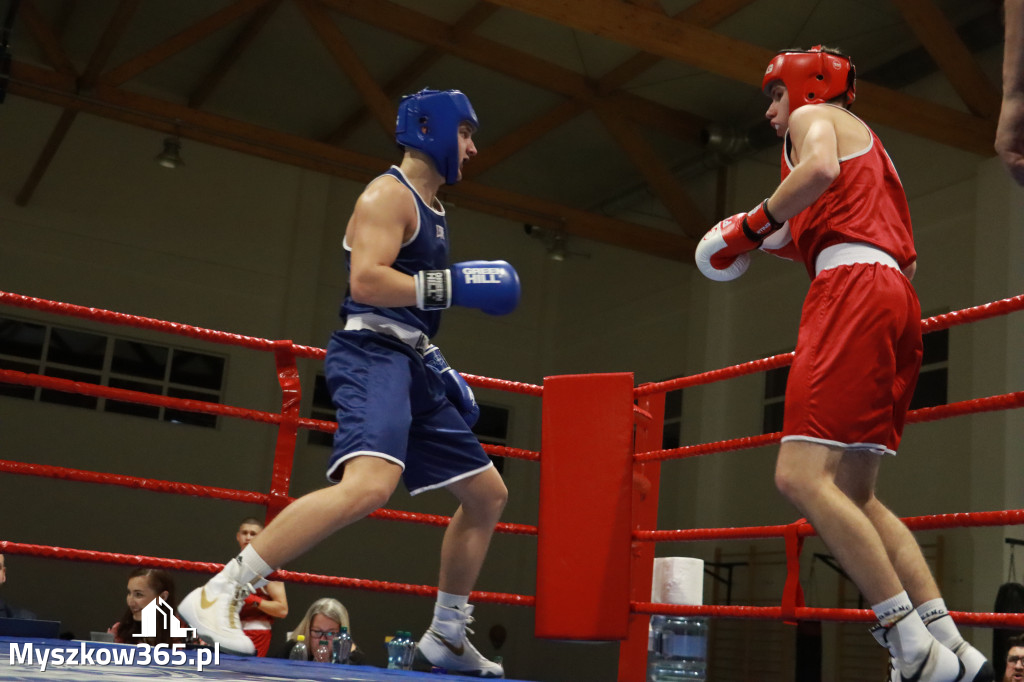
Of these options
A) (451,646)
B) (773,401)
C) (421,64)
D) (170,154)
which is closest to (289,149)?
(170,154)

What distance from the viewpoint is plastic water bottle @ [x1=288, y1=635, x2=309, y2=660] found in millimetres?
4648

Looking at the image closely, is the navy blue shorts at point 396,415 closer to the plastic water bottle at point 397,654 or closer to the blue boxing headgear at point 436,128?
the blue boxing headgear at point 436,128

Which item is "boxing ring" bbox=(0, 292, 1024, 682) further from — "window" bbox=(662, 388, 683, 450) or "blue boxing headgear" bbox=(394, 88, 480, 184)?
"window" bbox=(662, 388, 683, 450)

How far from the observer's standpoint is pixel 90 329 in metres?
10.8

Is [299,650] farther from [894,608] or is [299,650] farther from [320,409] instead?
[320,409]

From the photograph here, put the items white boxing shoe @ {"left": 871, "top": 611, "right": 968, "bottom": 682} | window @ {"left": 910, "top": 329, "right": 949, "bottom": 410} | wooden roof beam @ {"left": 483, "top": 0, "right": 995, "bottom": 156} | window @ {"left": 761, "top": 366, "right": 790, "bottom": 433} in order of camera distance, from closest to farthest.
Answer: white boxing shoe @ {"left": 871, "top": 611, "right": 968, "bottom": 682}
wooden roof beam @ {"left": 483, "top": 0, "right": 995, "bottom": 156}
window @ {"left": 910, "top": 329, "right": 949, "bottom": 410}
window @ {"left": 761, "top": 366, "right": 790, "bottom": 433}

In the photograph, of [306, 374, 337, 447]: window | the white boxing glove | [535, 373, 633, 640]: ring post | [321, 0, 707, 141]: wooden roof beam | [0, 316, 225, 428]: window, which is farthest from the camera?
[306, 374, 337, 447]: window

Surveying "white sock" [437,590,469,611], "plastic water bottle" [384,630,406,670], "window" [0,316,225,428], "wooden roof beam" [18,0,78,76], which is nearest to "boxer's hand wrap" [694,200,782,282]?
"white sock" [437,590,469,611]

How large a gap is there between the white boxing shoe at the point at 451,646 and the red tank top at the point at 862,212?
3.72ft

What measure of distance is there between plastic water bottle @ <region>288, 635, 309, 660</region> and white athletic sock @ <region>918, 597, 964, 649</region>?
3206 millimetres

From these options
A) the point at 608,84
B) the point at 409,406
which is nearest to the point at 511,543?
the point at 608,84

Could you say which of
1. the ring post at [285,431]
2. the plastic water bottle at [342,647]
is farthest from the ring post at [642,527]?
the plastic water bottle at [342,647]

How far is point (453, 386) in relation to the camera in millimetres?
2518

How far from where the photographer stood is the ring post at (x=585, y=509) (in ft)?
9.87
